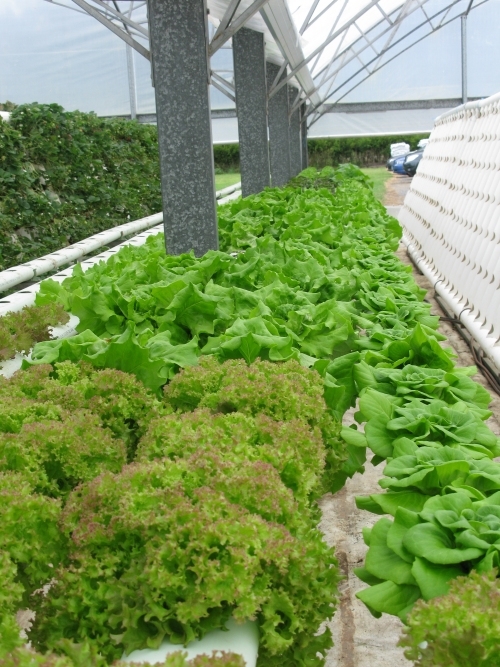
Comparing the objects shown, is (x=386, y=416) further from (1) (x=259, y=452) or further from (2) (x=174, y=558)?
(2) (x=174, y=558)

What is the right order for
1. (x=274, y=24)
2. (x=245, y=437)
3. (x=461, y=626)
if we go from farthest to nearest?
(x=274, y=24) < (x=245, y=437) < (x=461, y=626)

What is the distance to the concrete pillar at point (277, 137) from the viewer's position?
1142 cm

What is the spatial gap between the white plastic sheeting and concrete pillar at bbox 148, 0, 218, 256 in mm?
1778

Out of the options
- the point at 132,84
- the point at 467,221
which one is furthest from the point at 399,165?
the point at 467,221

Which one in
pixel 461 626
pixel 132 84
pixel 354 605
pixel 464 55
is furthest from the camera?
pixel 464 55

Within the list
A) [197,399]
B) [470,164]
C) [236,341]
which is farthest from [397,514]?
[470,164]

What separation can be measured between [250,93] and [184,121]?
4137 millimetres

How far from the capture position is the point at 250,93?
8.62 m

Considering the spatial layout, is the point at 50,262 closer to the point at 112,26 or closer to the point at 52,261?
the point at 52,261

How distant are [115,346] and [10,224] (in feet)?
18.6

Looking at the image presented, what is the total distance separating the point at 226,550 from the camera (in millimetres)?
1610

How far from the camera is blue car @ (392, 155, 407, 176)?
1043 inches

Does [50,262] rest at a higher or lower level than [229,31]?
lower

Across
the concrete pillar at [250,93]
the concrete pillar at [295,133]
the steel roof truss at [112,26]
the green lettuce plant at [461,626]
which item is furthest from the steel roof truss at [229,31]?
the concrete pillar at [295,133]
